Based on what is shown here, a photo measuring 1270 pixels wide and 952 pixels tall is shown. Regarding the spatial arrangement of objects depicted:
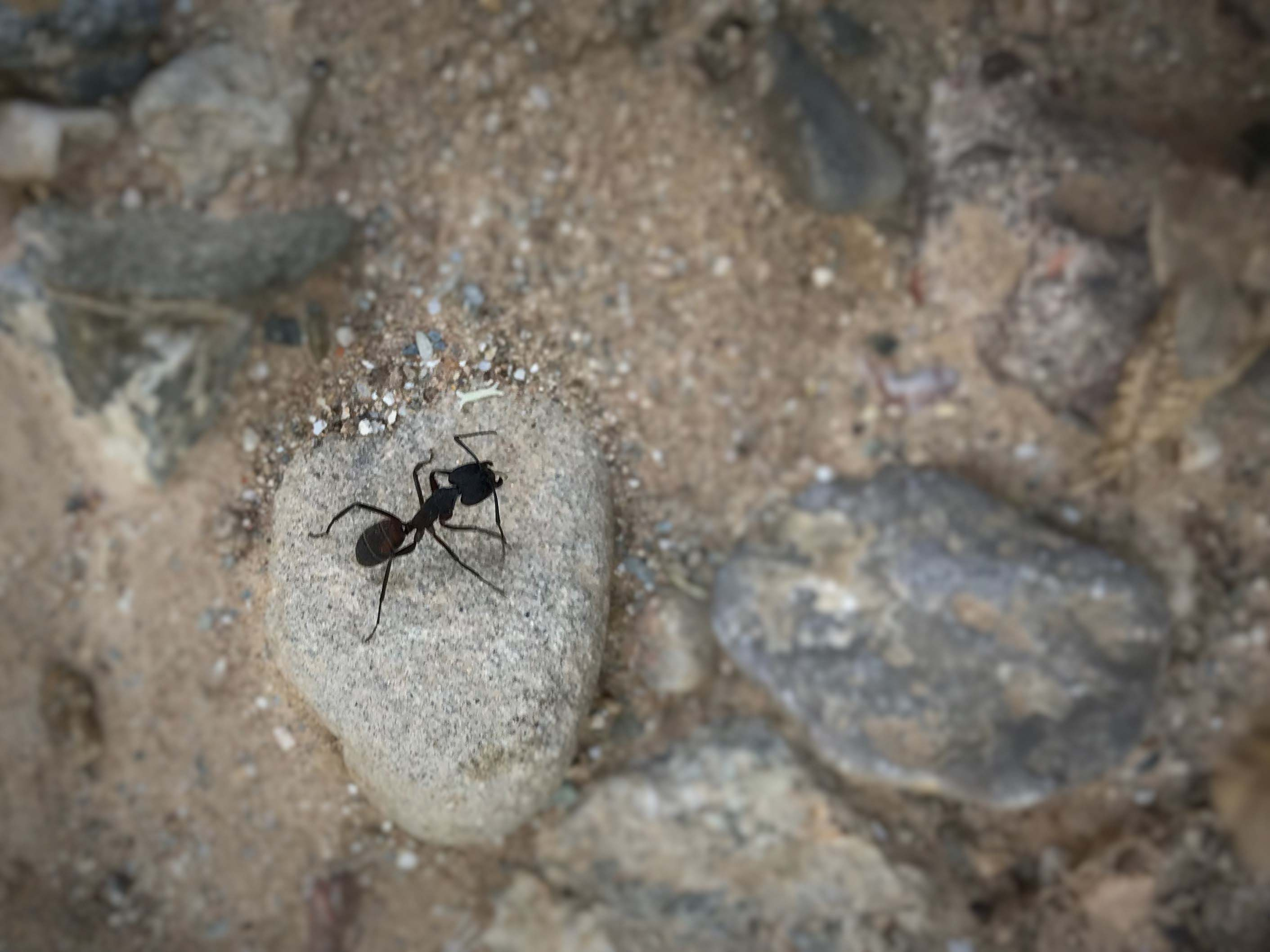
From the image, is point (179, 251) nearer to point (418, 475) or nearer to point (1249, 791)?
point (418, 475)

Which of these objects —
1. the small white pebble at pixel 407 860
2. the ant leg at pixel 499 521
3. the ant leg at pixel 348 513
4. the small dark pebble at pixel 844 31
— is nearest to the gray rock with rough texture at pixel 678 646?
the small white pebble at pixel 407 860

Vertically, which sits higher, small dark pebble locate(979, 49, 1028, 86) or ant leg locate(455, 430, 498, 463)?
small dark pebble locate(979, 49, 1028, 86)

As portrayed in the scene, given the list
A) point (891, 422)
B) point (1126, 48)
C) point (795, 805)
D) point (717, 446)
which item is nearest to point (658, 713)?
point (795, 805)

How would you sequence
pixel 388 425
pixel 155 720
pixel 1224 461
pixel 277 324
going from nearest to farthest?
1. pixel 388 425
2. pixel 277 324
3. pixel 155 720
4. pixel 1224 461

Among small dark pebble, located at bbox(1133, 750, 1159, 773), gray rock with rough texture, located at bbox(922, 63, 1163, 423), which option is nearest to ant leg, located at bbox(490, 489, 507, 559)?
gray rock with rough texture, located at bbox(922, 63, 1163, 423)

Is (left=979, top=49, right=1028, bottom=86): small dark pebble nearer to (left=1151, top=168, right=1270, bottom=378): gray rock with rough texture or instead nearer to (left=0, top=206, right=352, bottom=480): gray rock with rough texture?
(left=1151, top=168, right=1270, bottom=378): gray rock with rough texture

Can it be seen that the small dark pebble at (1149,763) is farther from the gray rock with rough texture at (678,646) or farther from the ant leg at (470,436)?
the ant leg at (470,436)

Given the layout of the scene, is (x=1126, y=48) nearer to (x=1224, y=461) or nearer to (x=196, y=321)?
(x=1224, y=461)
